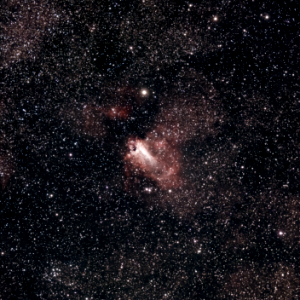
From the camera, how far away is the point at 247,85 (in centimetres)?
60

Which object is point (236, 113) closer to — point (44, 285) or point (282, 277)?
point (282, 277)

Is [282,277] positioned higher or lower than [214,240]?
lower

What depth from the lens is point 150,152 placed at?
60 centimetres

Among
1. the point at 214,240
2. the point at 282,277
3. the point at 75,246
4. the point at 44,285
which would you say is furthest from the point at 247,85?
the point at 44,285

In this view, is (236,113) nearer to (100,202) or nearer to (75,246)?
(100,202)

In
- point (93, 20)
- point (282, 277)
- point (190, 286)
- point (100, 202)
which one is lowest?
point (282, 277)

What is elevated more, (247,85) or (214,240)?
(247,85)

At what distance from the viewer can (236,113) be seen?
597 mm

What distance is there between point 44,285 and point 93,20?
83 centimetres

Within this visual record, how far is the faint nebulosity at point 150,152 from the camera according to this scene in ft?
1.94

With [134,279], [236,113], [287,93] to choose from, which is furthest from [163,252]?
[287,93]

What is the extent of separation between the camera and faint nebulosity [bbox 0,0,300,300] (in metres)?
0.59

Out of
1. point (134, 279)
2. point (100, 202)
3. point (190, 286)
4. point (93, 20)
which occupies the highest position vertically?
point (93, 20)

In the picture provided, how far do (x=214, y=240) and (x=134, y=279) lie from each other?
0.28 metres
